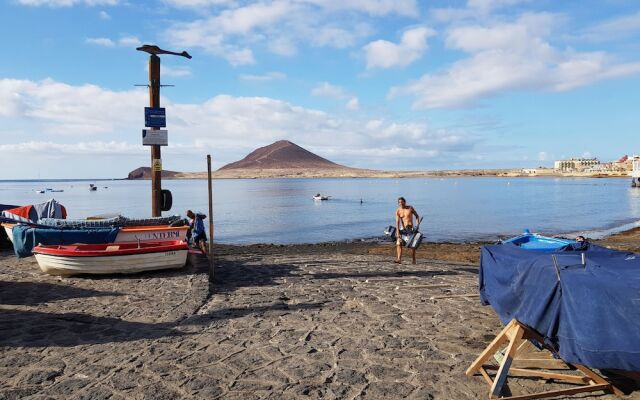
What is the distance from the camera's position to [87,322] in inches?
316

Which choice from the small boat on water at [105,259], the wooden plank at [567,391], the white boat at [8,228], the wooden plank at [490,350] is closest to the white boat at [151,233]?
the small boat on water at [105,259]

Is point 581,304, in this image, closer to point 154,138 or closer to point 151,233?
point 154,138

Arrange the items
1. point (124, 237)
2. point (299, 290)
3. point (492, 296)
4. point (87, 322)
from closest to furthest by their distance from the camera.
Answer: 1. point (492, 296)
2. point (87, 322)
3. point (299, 290)
4. point (124, 237)

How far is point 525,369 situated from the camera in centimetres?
612

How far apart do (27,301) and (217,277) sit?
165 inches

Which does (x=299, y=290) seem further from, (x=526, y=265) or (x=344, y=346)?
(x=526, y=265)

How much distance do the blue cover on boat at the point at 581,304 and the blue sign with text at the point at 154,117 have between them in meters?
11.1

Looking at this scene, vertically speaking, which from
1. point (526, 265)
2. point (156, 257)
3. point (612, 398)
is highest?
point (526, 265)

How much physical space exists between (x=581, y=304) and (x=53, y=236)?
14.7 meters

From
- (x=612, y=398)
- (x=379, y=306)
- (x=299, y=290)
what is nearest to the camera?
(x=612, y=398)

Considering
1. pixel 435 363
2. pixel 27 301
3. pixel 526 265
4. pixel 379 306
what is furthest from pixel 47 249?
pixel 526 265

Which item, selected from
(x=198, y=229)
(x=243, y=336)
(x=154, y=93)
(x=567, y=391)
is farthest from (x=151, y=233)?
(x=567, y=391)

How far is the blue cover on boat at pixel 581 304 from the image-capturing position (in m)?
4.40

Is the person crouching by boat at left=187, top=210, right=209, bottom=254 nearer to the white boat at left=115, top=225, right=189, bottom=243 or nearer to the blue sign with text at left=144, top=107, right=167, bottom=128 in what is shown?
the white boat at left=115, top=225, right=189, bottom=243
